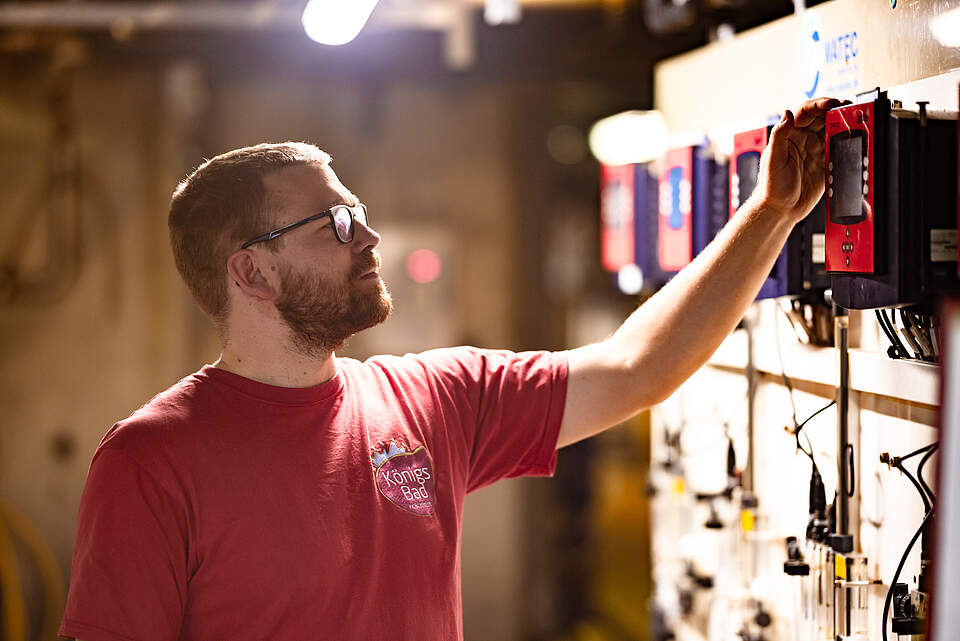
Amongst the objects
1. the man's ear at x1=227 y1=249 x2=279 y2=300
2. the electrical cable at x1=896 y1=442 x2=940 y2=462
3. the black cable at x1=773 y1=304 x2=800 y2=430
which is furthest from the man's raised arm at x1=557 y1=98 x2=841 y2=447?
the man's ear at x1=227 y1=249 x2=279 y2=300

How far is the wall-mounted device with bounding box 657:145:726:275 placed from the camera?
212cm

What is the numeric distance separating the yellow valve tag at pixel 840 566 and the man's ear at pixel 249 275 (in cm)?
104

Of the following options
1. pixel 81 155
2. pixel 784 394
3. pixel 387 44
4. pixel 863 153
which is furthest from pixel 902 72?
pixel 81 155

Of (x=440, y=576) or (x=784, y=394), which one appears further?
(x=784, y=394)

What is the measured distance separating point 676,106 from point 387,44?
5.93 ft

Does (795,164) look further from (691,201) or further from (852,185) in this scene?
(691,201)

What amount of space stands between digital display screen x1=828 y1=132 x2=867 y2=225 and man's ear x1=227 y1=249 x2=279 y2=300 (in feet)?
2.99

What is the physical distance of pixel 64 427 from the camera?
4.15m

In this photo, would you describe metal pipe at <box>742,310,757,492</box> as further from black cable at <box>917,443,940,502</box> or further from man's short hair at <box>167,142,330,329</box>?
man's short hair at <box>167,142,330,329</box>

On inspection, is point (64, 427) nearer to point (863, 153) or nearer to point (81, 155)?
point (81, 155)

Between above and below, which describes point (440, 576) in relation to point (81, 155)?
below

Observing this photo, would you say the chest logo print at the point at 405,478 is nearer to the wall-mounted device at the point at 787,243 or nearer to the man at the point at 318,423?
the man at the point at 318,423

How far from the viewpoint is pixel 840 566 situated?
1656mm

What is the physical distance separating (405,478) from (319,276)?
0.37 metres
